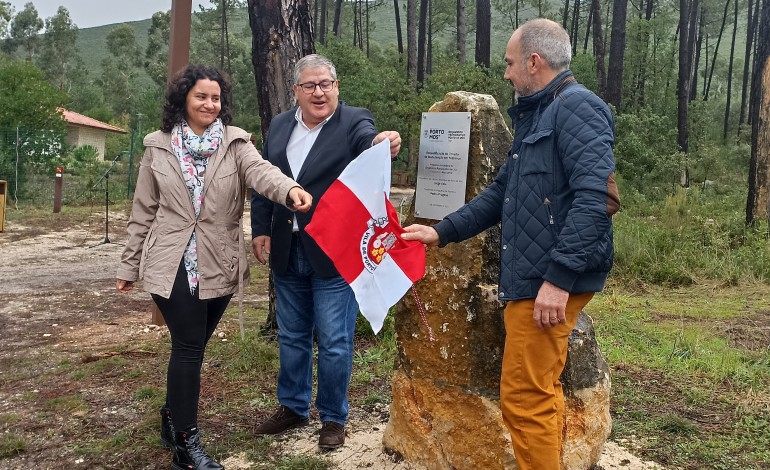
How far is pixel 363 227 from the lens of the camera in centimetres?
326

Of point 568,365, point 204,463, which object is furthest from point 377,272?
point 204,463

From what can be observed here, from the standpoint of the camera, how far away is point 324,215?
3275 millimetres

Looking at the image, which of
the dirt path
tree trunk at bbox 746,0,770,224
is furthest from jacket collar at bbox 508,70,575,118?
tree trunk at bbox 746,0,770,224

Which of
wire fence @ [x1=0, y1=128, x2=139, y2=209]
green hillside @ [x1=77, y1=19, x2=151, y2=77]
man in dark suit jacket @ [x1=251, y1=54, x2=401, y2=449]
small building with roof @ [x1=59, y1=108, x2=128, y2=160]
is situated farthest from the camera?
green hillside @ [x1=77, y1=19, x2=151, y2=77]

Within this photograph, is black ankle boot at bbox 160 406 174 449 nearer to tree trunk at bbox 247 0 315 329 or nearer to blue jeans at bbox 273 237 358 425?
blue jeans at bbox 273 237 358 425

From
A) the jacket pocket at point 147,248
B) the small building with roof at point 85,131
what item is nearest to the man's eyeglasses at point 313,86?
the jacket pocket at point 147,248

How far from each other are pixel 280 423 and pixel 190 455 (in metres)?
0.62

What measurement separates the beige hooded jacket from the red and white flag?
22 cm

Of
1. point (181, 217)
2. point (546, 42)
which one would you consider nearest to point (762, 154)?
point (546, 42)

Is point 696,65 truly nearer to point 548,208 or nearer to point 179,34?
point 179,34

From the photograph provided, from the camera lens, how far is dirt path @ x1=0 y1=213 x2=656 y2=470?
3.66 m

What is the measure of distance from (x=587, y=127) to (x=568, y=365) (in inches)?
51.9

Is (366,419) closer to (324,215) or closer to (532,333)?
(324,215)

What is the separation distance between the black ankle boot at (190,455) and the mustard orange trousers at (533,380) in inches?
59.0
